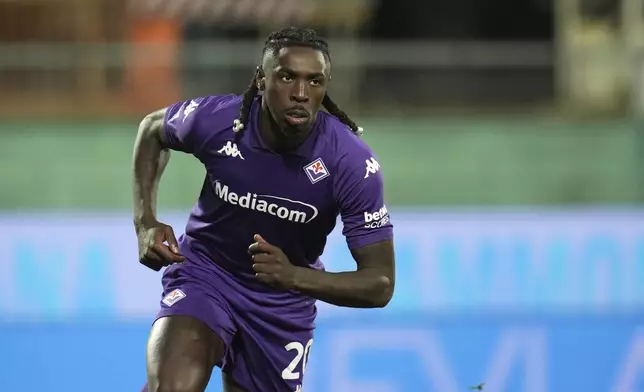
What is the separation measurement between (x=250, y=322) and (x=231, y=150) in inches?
25.9

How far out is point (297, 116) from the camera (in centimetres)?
373

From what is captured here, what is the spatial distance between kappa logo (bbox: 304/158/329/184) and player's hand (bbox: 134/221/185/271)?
20.9 inches

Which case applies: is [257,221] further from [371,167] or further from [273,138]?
[371,167]

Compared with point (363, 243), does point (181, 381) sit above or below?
below

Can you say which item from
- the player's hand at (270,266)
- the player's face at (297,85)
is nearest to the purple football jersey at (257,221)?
the player's face at (297,85)

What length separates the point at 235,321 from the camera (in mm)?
4098

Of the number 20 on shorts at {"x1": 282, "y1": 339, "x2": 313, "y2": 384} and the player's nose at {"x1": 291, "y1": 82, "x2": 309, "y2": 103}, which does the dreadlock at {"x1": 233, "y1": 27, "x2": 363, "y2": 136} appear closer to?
the player's nose at {"x1": 291, "y1": 82, "x2": 309, "y2": 103}

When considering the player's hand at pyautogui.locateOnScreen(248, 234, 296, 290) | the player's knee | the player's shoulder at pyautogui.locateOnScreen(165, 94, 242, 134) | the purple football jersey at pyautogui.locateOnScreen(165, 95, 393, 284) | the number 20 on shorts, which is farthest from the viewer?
the number 20 on shorts

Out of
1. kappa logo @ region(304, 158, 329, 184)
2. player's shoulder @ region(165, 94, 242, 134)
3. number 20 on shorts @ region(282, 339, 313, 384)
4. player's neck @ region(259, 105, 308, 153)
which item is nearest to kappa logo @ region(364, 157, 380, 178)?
kappa logo @ region(304, 158, 329, 184)

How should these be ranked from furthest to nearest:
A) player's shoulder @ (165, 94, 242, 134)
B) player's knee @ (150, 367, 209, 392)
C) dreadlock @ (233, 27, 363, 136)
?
1. player's shoulder @ (165, 94, 242, 134)
2. dreadlock @ (233, 27, 363, 136)
3. player's knee @ (150, 367, 209, 392)

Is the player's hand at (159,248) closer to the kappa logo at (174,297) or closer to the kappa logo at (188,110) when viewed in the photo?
the kappa logo at (174,297)

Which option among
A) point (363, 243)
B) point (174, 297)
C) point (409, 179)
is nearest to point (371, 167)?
point (363, 243)

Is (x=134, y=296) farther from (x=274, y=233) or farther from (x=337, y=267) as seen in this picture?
(x=274, y=233)

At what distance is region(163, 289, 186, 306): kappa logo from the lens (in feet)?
13.1
